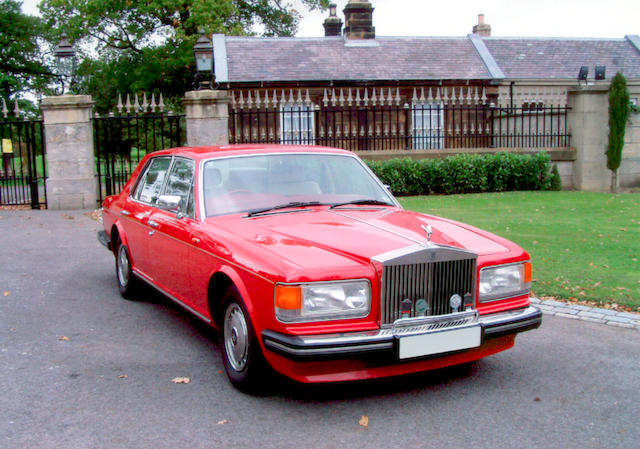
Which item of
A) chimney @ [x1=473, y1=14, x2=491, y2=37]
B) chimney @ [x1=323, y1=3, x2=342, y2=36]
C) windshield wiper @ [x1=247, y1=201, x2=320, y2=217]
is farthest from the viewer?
chimney @ [x1=473, y1=14, x2=491, y2=37]

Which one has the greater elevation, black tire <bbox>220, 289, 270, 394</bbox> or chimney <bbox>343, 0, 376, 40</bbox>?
chimney <bbox>343, 0, 376, 40</bbox>

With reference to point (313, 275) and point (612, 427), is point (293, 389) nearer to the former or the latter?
point (313, 275)

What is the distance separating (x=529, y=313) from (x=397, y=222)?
3.63 ft

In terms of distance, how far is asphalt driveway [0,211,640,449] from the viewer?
354cm

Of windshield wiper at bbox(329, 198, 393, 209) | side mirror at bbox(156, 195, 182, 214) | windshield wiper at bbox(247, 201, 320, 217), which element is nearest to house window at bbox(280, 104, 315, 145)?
windshield wiper at bbox(329, 198, 393, 209)

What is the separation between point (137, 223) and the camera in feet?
20.2

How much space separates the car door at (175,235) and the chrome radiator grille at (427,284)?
1.78 metres

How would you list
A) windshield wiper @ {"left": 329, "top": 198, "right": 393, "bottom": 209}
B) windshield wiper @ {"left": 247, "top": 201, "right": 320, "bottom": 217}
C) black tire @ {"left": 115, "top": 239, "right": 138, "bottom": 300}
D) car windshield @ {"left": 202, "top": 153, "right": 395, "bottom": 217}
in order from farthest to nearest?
black tire @ {"left": 115, "top": 239, "right": 138, "bottom": 300} < windshield wiper @ {"left": 329, "top": 198, "right": 393, "bottom": 209} < car windshield @ {"left": 202, "top": 153, "right": 395, "bottom": 217} < windshield wiper @ {"left": 247, "top": 201, "right": 320, "bottom": 217}

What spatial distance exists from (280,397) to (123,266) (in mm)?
3325

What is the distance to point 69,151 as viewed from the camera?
47.3 ft

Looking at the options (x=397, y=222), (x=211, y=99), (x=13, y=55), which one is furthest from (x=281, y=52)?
(x=13, y=55)

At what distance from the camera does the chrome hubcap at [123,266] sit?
666 cm

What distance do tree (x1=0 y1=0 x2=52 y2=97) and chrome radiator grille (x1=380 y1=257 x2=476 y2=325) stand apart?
2033 inches

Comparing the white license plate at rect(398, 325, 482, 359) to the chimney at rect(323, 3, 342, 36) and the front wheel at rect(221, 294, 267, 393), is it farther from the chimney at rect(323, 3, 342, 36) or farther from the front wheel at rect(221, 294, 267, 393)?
the chimney at rect(323, 3, 342, 36)
